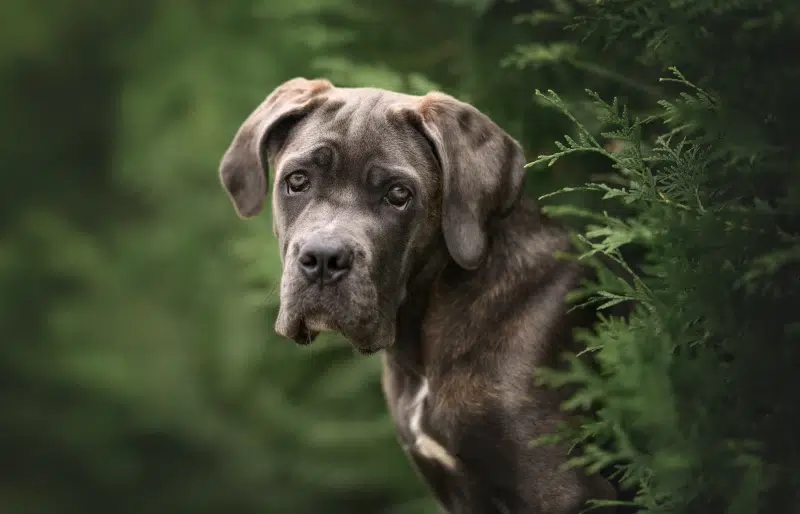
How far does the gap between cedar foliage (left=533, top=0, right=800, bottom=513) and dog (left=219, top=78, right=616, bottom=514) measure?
0.66 metres

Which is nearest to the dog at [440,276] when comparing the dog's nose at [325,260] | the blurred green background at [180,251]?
the dog's nose at [325,260]

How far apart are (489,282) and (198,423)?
5.77 meters

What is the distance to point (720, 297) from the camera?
326 centimetres

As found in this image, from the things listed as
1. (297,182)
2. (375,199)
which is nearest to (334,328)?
(375,199)

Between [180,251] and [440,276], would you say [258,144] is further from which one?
[180,251]

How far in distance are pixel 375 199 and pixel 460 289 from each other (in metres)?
0.50

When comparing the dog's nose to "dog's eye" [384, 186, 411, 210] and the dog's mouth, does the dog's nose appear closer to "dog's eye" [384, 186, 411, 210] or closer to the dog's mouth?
the dog's mouth

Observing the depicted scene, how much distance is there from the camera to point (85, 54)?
11844 millimetres

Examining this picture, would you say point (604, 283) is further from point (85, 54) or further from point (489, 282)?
point (85, 54)

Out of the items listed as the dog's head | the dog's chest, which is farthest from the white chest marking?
the dog's head

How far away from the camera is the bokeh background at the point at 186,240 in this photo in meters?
5.78

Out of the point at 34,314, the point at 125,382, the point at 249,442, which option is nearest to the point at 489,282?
the point at 249,442

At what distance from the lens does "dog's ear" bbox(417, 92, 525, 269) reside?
13.7ft

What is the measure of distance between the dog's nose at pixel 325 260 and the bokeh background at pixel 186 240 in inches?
62.4
